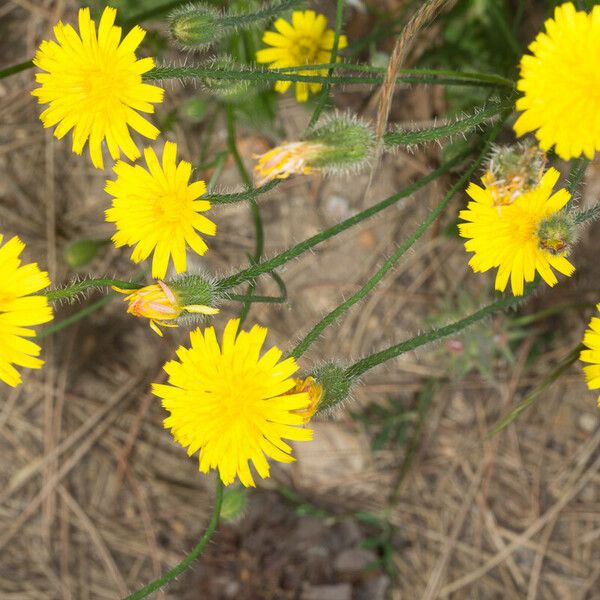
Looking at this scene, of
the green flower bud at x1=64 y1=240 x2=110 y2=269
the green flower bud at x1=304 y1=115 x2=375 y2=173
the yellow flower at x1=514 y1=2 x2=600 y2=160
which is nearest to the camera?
the yellow flower at x1=514 y1=2 x2=600 y2=160

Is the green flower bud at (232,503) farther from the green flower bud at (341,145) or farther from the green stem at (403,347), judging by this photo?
the green flower bud at (341,145)

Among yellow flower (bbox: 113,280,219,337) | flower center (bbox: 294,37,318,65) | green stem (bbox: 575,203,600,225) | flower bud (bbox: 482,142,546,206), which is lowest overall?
green stem (bbox: 575,203,600,225)

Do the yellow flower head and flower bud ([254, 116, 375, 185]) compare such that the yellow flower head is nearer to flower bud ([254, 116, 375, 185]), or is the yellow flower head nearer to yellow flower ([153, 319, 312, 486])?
flower bud ([254, 116, 375, 185])

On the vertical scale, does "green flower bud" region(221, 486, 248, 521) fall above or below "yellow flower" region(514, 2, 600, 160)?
below

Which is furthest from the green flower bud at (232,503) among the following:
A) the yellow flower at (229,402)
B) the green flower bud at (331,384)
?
the green flower bud at (331,384)

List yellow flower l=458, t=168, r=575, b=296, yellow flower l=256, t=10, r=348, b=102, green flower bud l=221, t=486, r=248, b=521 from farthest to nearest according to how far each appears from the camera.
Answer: yellow flower l=256, t=10, r=348, b=102
green flower bud l=221, t=486, r=248, b=521
yellow flower l=458, t=168, r=575, b=296

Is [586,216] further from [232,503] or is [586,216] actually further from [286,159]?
→ [232,503]

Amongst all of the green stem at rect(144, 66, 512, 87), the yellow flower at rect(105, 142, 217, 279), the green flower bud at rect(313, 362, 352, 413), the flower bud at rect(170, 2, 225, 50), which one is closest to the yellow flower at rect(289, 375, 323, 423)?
the green flower bud at rect(313, 362, 352, 413)
